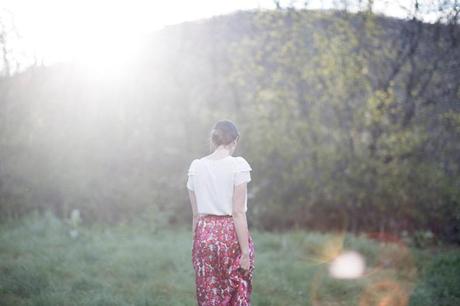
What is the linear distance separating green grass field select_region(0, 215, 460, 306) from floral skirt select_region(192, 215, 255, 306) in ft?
5.84

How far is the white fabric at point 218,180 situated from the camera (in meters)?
3.88

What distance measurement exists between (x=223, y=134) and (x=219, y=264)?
999 millimetres

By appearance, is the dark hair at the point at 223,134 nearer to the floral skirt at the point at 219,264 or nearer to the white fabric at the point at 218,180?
the white fabric at the point at 218,180

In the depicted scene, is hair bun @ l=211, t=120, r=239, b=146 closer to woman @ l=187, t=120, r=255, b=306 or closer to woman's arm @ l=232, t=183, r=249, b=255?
woman @ l=187, t=120, r=255, b=306

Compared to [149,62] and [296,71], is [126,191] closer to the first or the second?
[149,62]

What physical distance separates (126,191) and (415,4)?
278 inches

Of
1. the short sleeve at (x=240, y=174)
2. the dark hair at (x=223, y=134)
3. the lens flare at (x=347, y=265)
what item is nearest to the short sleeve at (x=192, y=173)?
the dark hair at (x=223, y=134)

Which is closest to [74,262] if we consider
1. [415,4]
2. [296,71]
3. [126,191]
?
[126,191]

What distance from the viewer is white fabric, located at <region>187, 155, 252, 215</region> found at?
388 centimetres

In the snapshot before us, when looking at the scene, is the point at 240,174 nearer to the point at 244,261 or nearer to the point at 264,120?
the point at 244,261

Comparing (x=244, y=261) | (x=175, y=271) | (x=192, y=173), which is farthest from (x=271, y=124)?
(x=244, y=261)

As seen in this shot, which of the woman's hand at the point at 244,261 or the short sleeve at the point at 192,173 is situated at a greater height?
the short sleeve at the point at 192,173

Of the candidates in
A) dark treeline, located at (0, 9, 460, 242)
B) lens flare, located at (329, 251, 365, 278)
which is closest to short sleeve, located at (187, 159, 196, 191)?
lens flare, located at (329, 251, 365, 278)

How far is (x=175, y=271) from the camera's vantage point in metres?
7.15
